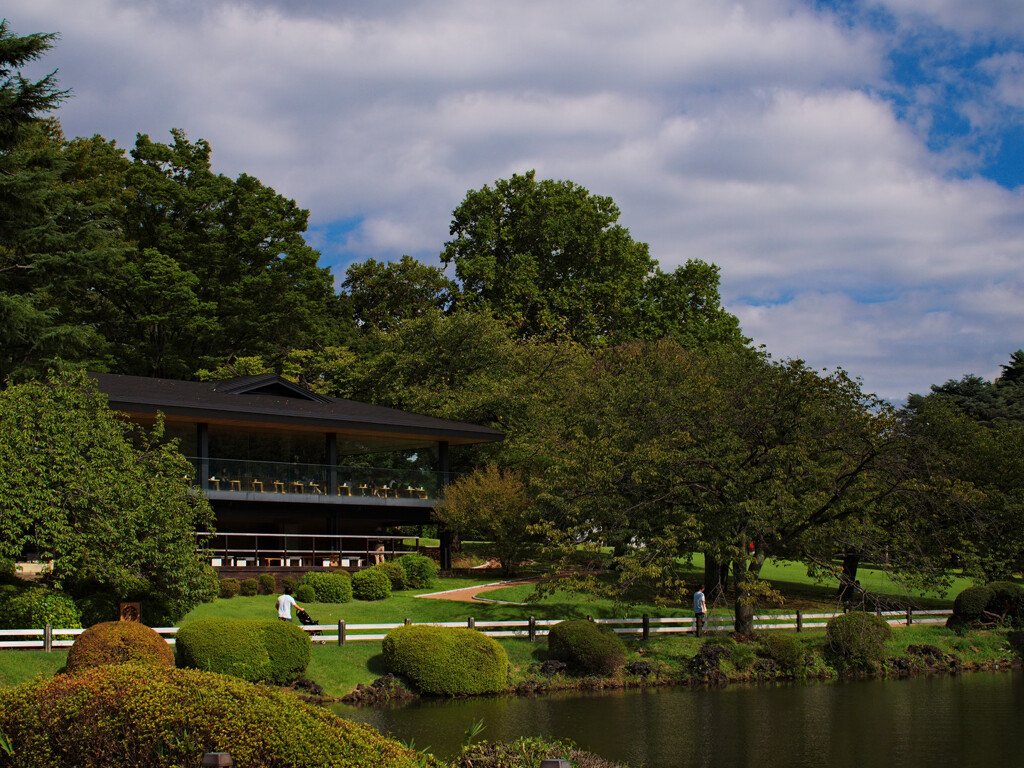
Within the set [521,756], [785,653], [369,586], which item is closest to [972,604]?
[785,653]

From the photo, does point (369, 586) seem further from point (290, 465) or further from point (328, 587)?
point (290, 465)

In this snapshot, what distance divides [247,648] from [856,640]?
53.7 feet

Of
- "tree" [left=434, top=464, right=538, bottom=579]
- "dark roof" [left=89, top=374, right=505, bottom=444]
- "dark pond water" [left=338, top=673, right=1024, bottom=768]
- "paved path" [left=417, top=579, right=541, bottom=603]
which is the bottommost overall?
"dark pond water" [left=338, top=673, right=1024, bottom=768]

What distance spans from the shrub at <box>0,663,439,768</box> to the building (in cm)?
2309

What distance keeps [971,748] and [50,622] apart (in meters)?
18.6

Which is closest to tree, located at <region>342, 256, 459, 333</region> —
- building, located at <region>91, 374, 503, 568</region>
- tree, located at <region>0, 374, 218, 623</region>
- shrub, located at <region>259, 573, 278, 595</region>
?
building, located at <region>91, 374, 503, 568</region>

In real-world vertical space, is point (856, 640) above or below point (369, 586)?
below

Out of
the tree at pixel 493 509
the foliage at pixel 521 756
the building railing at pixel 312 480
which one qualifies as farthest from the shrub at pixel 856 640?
the foliage at pixel 521 756

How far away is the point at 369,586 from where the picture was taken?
31.9 m

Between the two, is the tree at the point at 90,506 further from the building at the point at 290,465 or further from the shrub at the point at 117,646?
the building at the point at 290,465

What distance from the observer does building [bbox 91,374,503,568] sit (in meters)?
34.2

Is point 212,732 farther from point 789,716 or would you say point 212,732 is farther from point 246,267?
point 246,267

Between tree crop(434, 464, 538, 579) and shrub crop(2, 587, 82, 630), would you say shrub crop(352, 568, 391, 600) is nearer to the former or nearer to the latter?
tree crop(434, 464, 538, 579)

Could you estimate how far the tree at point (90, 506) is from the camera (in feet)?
72.7
